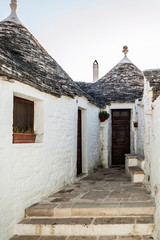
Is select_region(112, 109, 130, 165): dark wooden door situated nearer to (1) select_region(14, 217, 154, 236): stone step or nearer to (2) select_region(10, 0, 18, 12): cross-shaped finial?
(2) select_region(10, 0, 18, 12): cross-shaped finial

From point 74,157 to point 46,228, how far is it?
10.5ft

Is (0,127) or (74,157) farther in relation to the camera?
(74,157)

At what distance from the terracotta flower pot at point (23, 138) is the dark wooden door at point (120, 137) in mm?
6389

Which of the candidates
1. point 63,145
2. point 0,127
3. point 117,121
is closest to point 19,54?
point 63,145

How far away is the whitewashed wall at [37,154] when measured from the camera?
3.85 m

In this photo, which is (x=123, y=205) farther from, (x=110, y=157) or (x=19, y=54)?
(x=110, y=157)

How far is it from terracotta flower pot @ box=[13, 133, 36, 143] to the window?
19cm

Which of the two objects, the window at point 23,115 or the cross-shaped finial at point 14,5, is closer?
the window at point 23,115

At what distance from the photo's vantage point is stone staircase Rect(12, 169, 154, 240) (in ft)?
13.0

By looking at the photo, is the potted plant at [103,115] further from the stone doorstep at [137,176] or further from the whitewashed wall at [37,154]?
the stone doorstep at [137,176]

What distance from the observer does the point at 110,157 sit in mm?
10734

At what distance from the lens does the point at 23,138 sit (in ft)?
14.9

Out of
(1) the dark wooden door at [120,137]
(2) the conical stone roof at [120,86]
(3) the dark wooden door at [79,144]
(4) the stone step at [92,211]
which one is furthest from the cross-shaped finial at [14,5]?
(4) the stone step at [92,211]

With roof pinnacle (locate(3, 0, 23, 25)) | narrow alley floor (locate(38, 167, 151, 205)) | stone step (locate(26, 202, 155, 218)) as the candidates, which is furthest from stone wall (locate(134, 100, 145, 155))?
roof pinnacle (locate(3, 0, 23, 25))
